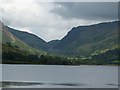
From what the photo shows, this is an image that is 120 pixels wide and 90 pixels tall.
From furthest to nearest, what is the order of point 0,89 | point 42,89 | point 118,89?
point 118,89, point 42,89, point 0,89

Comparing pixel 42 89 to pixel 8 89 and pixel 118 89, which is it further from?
pixel 118 89

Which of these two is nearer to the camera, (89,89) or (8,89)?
(8,89)

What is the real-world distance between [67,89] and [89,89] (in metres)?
6.82

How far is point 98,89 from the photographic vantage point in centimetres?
9669

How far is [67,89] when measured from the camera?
92.1 m

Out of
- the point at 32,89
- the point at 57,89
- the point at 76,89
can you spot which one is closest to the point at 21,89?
the point at 32,89

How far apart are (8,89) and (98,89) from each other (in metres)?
26.5

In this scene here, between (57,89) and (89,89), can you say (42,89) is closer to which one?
(57,89)

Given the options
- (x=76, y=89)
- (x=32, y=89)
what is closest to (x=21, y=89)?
(x=32, y=89)

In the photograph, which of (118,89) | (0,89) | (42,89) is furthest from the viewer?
(118,89)

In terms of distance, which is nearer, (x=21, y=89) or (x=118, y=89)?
(x=21, y=89)

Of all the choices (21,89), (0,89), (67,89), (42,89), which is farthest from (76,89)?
(0,89)

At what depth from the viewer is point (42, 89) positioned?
294 ft

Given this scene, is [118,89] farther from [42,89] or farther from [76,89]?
[42,89]
